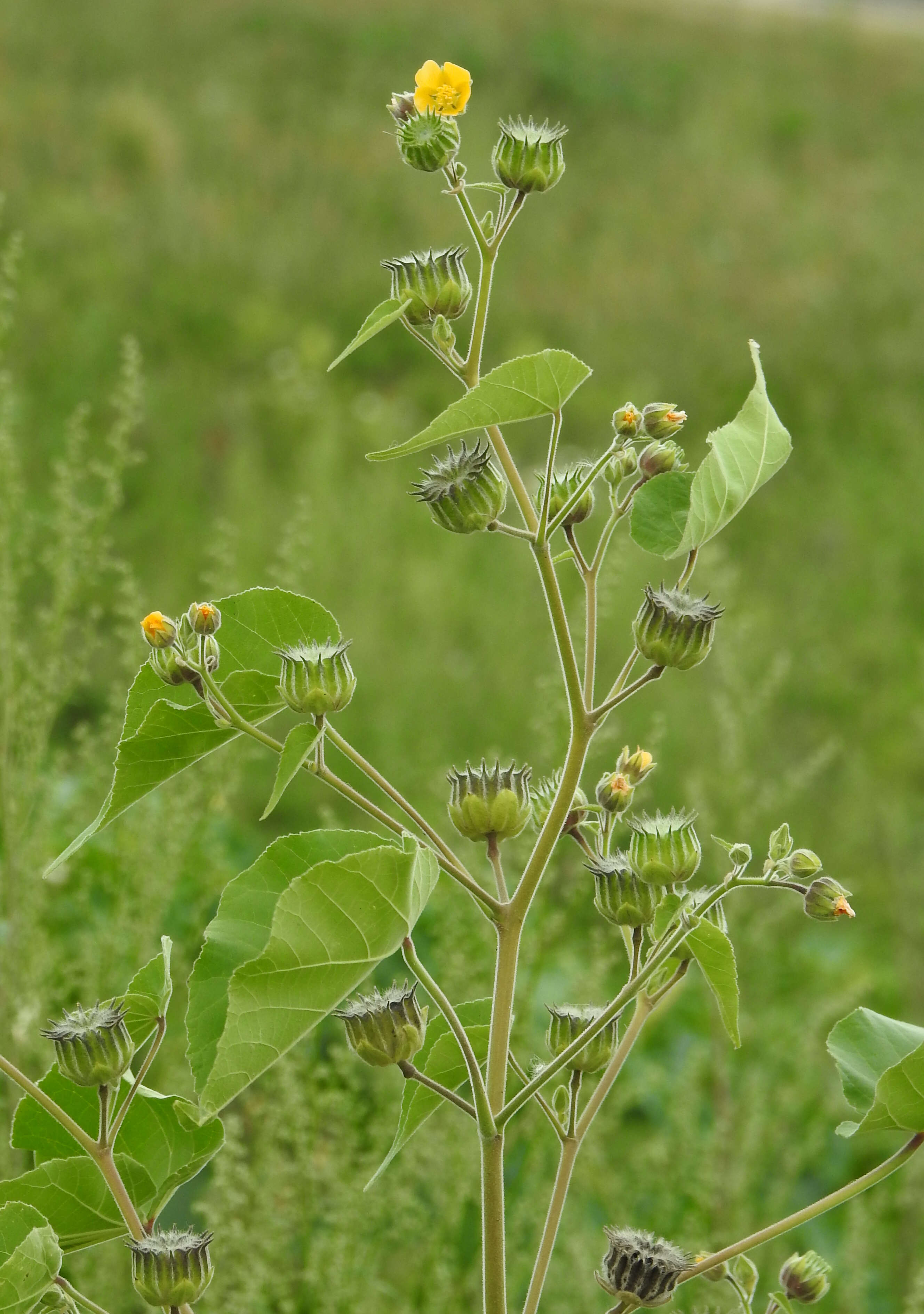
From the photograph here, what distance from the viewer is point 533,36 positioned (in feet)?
32.9

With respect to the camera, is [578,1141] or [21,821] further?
[21,821]

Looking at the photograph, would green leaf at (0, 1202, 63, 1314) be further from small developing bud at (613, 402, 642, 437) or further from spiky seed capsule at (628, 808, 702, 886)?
small developing bud at (613, 402, 642, 437)

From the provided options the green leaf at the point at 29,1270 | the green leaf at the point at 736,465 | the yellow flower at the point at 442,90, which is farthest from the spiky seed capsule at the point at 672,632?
the green leaf at the point at 29,1270

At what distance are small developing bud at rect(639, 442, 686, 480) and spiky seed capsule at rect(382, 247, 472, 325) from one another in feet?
0.38

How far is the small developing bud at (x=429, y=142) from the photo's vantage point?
0.62 metres

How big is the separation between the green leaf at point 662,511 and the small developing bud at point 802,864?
15 cm

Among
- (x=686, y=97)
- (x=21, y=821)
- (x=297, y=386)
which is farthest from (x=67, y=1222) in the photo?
(x=686, y=97)

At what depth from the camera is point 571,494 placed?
65 centimetres

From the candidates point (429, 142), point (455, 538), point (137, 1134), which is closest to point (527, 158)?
point (429, 142)

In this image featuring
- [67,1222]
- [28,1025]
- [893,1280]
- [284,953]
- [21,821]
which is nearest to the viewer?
[284,953]

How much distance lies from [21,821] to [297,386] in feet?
11.9

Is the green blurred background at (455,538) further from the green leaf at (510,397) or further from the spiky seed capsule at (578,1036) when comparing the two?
the green leaf at (510,397)

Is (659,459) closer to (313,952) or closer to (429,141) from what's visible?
(429,141)

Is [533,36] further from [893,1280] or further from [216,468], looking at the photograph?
[893,1280]
